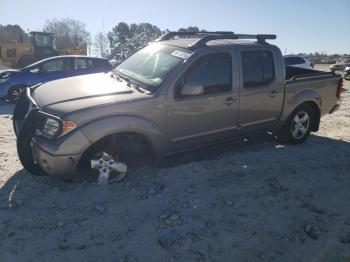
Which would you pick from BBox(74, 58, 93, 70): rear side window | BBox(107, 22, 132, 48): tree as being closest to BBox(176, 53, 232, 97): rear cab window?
BBox(74, 58, 93, 70): rear side window

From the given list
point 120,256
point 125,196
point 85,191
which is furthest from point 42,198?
point 120,256

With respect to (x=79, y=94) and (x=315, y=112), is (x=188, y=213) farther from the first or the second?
(x=315, y=112)

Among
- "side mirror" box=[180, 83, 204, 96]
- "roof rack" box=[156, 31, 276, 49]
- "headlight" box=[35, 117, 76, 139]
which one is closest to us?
"headlight" box=[35, 117, 76, 139]

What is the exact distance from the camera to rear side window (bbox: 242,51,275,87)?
17.0 feet

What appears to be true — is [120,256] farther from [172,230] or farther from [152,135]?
[152,135]

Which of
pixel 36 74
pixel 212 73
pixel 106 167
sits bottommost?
pixel 106 167

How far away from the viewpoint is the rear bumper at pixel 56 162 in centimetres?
391

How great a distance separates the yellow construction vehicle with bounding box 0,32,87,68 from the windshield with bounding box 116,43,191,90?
54.8ft

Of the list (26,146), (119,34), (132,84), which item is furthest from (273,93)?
(119,34)

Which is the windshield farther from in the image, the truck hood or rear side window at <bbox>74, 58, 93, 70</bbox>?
rear side window at <bbox>74, 58, 93, 70</bbox>

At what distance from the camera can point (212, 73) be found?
4.83 meters

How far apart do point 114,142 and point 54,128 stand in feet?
2.50

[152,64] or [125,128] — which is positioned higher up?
[152,64]

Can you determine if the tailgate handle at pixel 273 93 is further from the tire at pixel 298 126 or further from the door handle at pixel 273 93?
the tire at pixel 298 126
